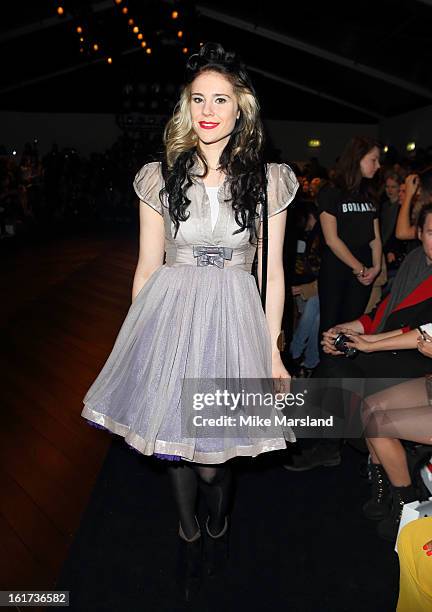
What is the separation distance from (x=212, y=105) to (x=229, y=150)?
0.16m

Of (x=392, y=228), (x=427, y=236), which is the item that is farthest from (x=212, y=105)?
(x=392, y=228)

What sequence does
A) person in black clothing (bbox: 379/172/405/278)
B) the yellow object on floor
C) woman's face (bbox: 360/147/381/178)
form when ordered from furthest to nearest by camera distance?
person in black clothing (bbox: 379/172/405/278) < woman's face (bbox: 360/147/381/178) < the yellow object on floor

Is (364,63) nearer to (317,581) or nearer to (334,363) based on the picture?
(334,363)

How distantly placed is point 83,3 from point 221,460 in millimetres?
11417

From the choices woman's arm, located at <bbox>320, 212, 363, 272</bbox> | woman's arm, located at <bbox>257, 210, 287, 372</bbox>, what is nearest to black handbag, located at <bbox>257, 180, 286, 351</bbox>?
woman's arm, located at <bbox>257, 210, 287, 372</bbox>

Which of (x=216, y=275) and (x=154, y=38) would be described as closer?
(x=216, y=275)

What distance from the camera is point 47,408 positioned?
320 centimetres

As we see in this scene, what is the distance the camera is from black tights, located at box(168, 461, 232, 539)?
1.88 m

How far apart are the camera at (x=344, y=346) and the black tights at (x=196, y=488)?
780 mm

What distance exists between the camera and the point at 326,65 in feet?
46.8

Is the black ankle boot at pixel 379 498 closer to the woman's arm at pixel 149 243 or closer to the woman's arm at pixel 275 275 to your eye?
the woman's arm at pixel 275 275

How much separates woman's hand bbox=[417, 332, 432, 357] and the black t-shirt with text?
1372 millimetres

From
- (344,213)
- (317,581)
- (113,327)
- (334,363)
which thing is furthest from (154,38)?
(317,581)

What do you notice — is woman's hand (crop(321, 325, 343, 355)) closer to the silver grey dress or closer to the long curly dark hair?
the silver grey dress
